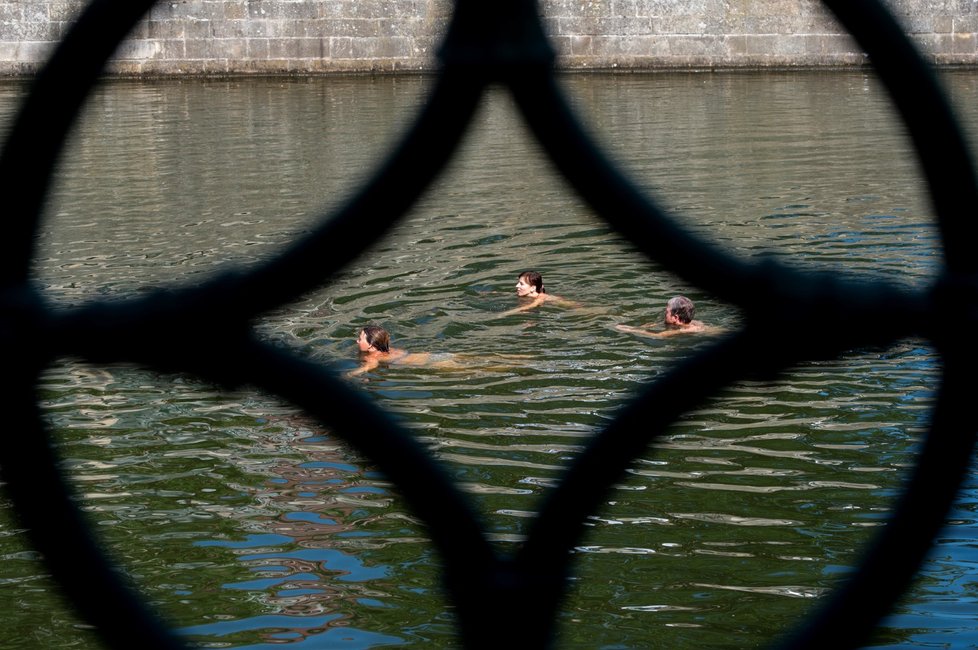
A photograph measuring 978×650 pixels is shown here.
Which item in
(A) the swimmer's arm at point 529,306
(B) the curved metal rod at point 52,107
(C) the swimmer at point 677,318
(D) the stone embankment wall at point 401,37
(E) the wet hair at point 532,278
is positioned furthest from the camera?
(D) the stone embankment wall at point 401,37

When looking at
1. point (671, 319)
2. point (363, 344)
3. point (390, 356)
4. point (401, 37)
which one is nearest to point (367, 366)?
point (363, 344)

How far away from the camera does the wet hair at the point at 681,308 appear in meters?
9.05

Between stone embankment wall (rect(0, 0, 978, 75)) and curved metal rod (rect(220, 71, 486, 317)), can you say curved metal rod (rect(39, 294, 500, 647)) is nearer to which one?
curved metal rod (rect(220, 71, 486, 317))

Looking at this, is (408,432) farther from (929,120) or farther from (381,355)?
(381,355)

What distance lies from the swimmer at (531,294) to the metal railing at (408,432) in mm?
9032

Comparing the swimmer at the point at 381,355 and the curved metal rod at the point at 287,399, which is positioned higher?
the curved metal rod at the point at 287,399

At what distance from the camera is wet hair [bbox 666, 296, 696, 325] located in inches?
356

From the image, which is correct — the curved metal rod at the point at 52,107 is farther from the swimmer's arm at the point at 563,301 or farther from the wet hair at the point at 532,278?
the swimmer's arm at the point at 563,301

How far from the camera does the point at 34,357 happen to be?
1290 mm

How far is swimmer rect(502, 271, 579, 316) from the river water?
13cm

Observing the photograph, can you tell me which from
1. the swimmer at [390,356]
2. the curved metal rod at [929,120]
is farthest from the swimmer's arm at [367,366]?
the curved metal rod at [929,120]

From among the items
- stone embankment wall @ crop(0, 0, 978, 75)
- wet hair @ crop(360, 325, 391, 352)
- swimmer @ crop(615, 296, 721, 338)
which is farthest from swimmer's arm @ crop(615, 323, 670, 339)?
stone embankment wall @ crop(0, 0, 978, 75)

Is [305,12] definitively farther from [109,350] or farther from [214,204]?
[109,350]

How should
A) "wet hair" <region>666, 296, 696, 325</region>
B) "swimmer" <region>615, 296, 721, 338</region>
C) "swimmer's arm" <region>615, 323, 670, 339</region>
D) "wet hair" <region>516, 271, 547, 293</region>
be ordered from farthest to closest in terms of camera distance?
"wet hair" <region>516, 271, 547, 293</region> → "swimmer's arm" <region>615, 323, 670, 339</region> → "wet hair" <region>666, 296, 696, 325</region> → "swimmer" <region>615, 296, 721, 338</region>
